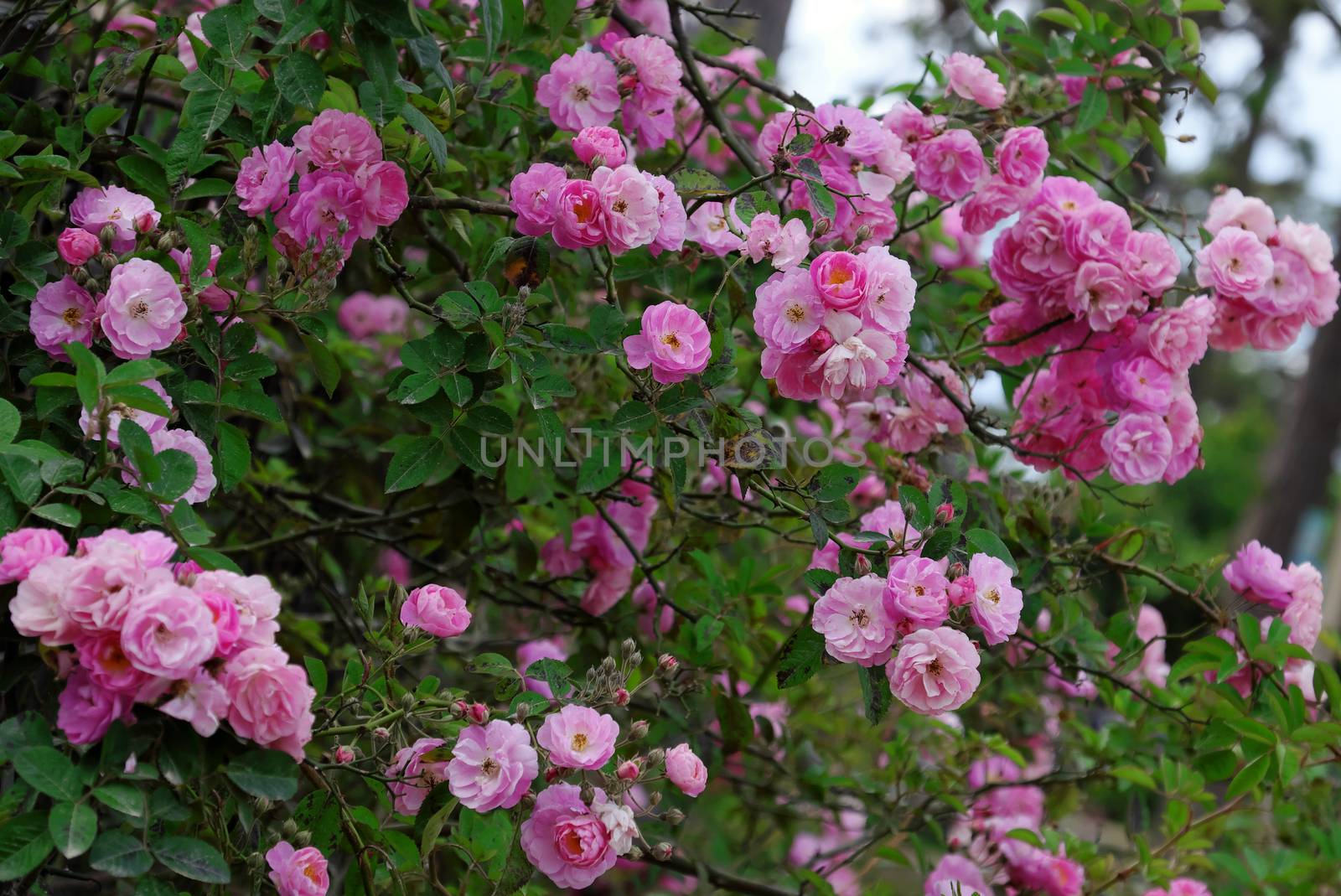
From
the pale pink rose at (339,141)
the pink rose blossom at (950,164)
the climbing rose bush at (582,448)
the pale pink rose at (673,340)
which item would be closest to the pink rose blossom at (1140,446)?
the climbing rose bush at (582,448)

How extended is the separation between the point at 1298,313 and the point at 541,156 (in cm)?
107

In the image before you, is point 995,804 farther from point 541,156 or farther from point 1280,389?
point 1280,389

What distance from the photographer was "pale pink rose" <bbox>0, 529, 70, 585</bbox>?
34.1 inches

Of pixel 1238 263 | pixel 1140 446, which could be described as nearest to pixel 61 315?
pixel 1140 446

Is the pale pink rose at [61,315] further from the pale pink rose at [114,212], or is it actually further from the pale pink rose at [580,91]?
the pale pink rose at [580,91]

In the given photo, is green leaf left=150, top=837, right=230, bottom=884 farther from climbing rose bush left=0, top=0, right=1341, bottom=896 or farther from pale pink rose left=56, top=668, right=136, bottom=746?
pale pink rose left=56, top=668, right=136, bottom=746

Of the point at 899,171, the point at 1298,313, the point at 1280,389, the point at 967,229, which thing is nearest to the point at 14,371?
the point at 899,171

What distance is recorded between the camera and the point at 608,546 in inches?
67.2

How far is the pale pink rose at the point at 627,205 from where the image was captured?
3.88 ft

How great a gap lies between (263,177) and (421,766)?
25.2 inches

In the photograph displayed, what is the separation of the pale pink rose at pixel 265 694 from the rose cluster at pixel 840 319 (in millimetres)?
547

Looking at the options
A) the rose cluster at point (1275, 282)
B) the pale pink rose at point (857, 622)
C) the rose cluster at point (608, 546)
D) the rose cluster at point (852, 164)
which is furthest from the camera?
the rose cluster at point (608, 546)

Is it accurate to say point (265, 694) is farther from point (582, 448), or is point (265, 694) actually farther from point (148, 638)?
point (582, 448)

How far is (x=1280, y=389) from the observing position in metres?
23.8
